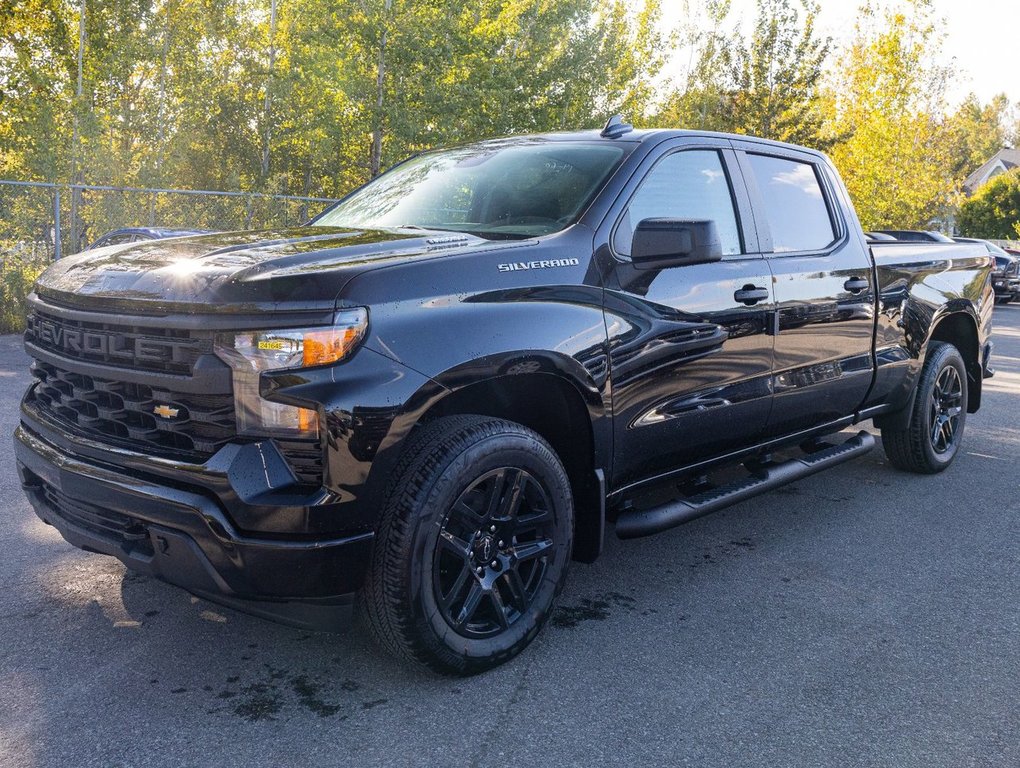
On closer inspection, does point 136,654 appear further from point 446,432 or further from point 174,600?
point 446,432

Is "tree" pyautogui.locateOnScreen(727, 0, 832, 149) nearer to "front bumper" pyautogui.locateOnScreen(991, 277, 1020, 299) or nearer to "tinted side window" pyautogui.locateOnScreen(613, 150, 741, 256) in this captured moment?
"front bumper" pyautogui.locateOnScreen(991, 277, 1020, 299)

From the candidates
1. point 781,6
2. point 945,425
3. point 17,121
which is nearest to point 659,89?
point 781,6

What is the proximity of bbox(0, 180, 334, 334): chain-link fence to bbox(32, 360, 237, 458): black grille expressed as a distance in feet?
27.7

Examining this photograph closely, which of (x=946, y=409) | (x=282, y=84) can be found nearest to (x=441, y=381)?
(x=946, y=409)

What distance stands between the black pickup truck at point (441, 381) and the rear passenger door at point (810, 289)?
0.02 metres

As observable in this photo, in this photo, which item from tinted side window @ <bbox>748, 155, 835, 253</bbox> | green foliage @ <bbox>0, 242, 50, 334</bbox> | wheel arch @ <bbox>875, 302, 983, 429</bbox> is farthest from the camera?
green foliage @ <bbox>0, 242, 50, 334</bbox>

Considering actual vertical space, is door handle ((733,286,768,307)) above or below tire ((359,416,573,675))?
above

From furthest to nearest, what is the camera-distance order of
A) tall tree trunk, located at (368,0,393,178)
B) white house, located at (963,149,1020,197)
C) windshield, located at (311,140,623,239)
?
white house, located at (963,149,1020,197), tall tree trunk, located at (368,0,393,178), windshield, located at (311,140,623,239)

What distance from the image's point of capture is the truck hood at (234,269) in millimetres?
2715

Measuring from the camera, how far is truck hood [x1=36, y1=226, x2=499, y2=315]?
2.71 m

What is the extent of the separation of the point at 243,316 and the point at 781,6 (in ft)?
106

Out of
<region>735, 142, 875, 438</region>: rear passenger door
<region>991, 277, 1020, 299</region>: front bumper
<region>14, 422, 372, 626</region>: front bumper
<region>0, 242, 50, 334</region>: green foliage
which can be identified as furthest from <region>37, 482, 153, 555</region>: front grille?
<region>991, 277, 1020, 299</region>: front bumper

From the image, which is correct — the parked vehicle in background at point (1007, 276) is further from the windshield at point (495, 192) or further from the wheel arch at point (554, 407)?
the wheel arch at point (554, 407)

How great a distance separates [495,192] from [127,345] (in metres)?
1.69
